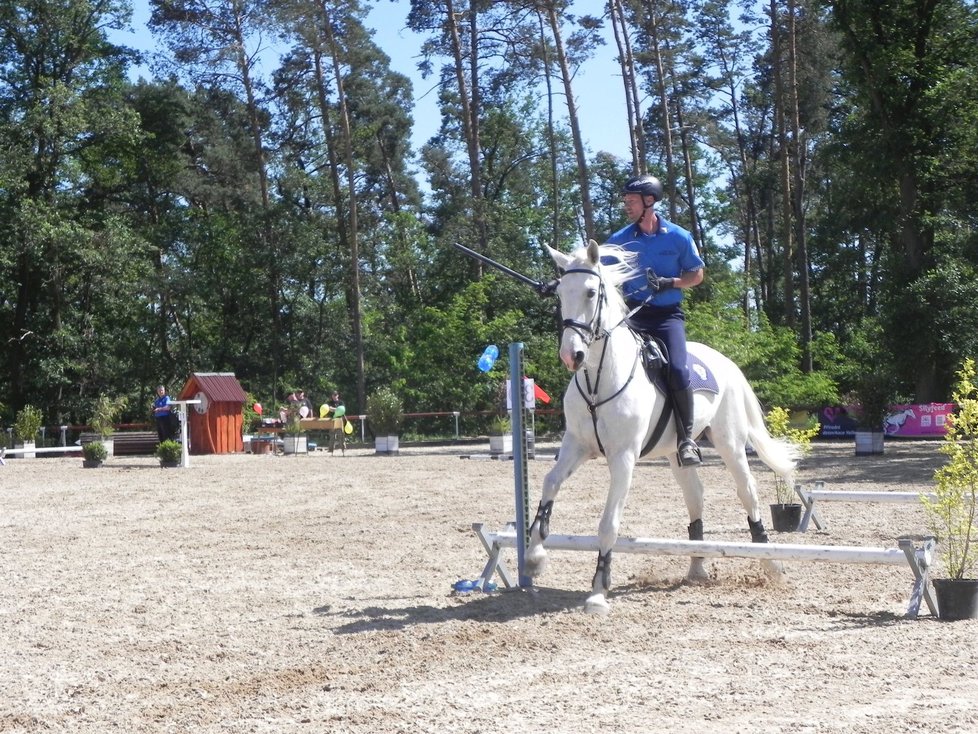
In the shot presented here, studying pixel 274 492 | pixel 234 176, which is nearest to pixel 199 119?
pixel 234 176

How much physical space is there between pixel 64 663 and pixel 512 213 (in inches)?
1556

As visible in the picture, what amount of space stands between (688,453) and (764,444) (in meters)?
1.86

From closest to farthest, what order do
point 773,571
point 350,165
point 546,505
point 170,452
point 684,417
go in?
1. point 546,505
2. point 684,417
3. point 773,571
4. point 170,452
5. point 350,165

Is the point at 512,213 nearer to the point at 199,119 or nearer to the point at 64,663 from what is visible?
the point at 199,119

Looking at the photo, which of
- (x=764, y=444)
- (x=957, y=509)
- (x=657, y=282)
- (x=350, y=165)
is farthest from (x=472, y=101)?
(x=957, y=509)

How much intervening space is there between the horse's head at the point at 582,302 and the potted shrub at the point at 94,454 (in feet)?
67.1

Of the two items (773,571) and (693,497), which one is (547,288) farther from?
(773,571)

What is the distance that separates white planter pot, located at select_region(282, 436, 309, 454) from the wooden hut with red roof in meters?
2.60

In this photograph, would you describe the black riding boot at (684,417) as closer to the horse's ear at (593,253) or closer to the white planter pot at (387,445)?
the horse's ear at (593,253)

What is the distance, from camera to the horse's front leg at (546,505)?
7242mm

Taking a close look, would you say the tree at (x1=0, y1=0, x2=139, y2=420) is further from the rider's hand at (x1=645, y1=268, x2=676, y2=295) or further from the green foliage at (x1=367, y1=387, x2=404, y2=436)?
the rider's hand at (x1=645, y1=268, x2=676, y2=295)

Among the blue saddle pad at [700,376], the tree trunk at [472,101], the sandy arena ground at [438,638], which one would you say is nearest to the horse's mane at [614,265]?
the blue saddle pad at [700,376]

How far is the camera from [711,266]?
53625 mm

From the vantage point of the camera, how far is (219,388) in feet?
103
